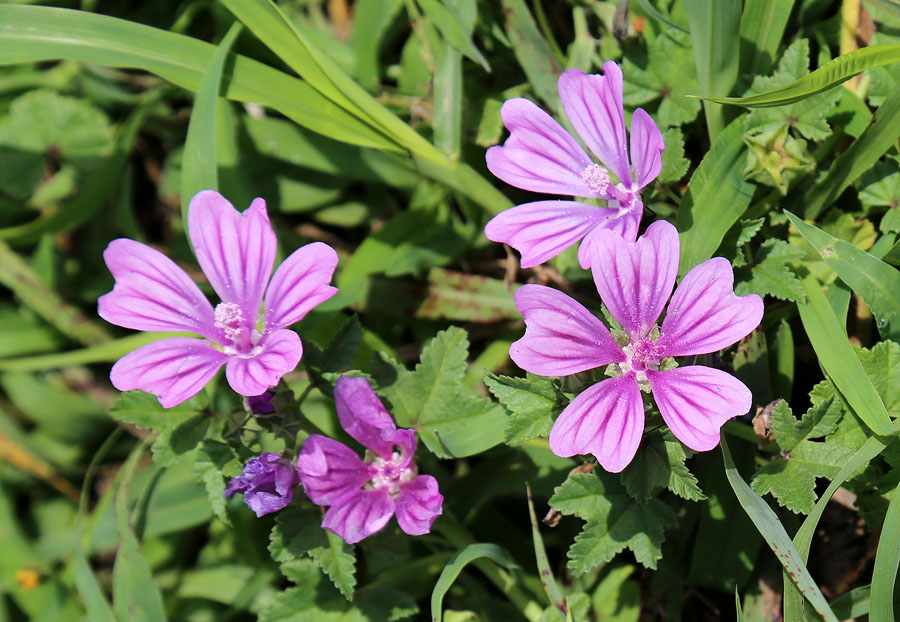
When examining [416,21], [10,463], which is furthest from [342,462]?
[10,463]

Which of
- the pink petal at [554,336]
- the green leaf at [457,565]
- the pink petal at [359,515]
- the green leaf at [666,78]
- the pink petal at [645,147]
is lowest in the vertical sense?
the green leaf at [457,565]

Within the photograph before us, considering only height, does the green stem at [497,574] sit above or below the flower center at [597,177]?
below

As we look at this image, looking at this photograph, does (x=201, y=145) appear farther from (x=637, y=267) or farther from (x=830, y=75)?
(x=830, y=75)

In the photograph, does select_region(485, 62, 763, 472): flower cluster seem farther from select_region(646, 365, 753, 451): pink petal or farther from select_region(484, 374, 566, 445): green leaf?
select_region(484, 374, 566, 445): green leaf

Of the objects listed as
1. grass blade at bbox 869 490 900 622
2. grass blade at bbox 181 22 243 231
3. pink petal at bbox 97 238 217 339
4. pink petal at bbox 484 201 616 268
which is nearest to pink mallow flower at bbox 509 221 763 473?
pink petal at bbox 484 201 616 268

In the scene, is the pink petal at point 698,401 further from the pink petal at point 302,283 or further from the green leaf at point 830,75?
the pink petal at point 302,283

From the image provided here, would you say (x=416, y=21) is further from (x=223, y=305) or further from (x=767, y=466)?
(x=767, y=466)

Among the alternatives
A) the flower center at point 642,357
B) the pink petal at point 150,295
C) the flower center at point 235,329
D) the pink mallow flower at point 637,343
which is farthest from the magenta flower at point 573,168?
the pink petal at point 150,295
